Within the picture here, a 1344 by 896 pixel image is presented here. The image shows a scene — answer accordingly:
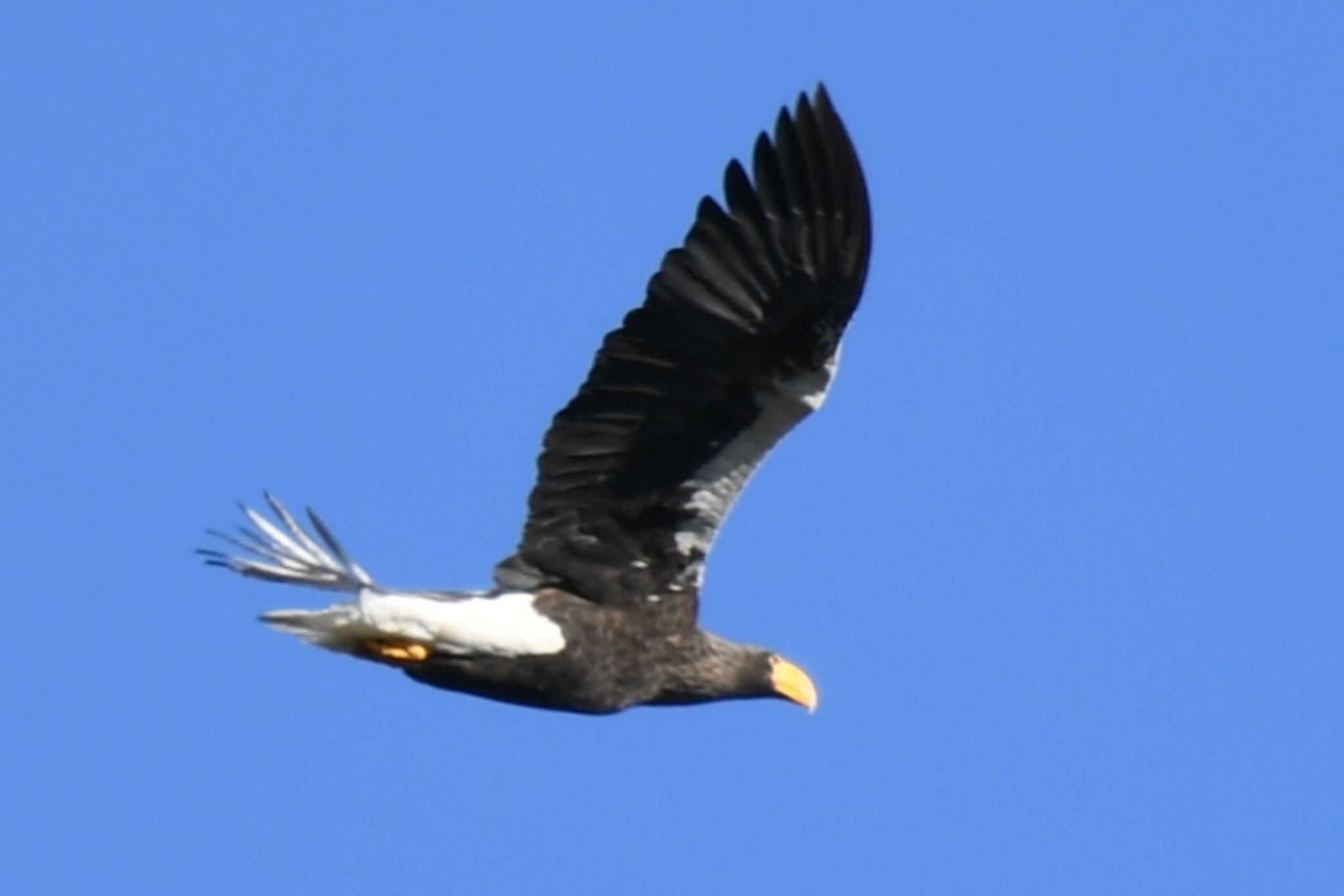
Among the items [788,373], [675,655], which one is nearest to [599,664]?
[675,655]

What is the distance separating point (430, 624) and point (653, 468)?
1.21 metres

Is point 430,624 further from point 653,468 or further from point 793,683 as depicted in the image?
point 793,683

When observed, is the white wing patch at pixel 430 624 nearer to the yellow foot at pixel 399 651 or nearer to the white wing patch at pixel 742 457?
the yellow foot at pixel 399 651

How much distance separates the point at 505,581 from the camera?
1673 cm

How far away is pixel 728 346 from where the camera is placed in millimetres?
16250

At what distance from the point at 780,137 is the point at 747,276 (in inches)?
23.8

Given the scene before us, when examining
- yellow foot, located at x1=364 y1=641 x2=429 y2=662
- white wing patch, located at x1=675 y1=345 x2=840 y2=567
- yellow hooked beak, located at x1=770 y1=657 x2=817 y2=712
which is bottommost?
yellow foot, located at x1=364 y1=641 x2=429 y2=662

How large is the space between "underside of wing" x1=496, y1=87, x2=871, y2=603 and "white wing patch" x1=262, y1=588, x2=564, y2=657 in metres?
0.60

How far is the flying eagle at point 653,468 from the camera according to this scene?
16.1 meters

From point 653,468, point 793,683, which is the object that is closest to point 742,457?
point 653,468

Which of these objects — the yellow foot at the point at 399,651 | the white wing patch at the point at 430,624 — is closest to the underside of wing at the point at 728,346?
the white wing patch at the point at 430,624

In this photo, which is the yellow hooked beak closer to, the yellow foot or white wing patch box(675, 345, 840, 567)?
white wing patch box(675, 345, 840, 567)

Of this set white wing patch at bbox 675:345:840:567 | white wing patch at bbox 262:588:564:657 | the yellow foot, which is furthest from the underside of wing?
the yellow foot

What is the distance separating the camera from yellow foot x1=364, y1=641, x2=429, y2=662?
16250mm
